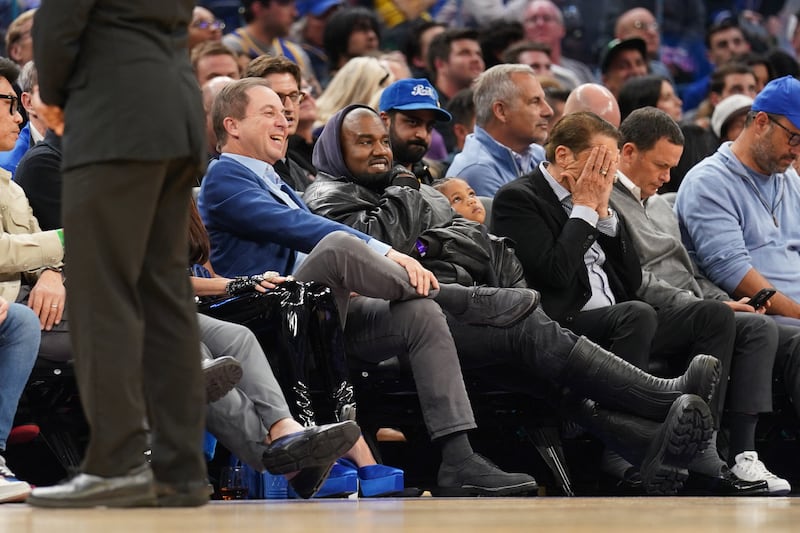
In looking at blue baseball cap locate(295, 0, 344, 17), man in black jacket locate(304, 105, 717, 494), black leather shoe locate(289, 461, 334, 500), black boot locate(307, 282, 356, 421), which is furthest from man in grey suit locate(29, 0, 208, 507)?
blue baseball cap locate(295, 0, 344, 17)

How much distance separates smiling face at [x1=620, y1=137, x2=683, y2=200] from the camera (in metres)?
6.36

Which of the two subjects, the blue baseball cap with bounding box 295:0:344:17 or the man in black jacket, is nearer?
the man in black jacket

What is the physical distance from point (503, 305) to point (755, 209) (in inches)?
81.9

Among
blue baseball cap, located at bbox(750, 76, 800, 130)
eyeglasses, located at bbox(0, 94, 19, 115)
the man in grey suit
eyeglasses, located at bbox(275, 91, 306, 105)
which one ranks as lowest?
eyeglasses, located at bbox(275, 91, 306, 105)

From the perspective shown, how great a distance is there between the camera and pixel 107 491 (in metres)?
3.06

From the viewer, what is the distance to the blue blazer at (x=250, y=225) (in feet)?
17.0

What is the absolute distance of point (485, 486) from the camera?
4832 millimetres

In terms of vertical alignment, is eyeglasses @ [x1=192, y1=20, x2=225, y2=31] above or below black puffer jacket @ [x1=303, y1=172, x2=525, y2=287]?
below

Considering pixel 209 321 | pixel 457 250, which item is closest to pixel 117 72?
pixel 209 321

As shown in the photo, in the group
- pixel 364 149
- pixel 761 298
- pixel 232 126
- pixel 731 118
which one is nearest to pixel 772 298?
pixel 761 298

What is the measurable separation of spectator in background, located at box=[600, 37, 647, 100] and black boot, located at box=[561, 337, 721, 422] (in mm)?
4126

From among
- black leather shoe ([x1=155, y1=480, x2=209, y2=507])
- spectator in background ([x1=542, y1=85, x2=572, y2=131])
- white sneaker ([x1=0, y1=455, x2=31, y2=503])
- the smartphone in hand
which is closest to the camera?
black leather shoe ([x1=155, y1=480, x2=209, y2=507])

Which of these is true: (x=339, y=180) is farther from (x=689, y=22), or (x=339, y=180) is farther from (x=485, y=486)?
(x=689, y=22)

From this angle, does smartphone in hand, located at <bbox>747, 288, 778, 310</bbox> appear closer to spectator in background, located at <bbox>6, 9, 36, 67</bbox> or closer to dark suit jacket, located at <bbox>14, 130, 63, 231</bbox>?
dark suit jacket, located at <bbox>14, 130, 63, 231</bbox>
